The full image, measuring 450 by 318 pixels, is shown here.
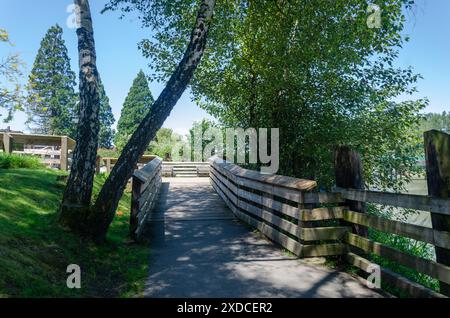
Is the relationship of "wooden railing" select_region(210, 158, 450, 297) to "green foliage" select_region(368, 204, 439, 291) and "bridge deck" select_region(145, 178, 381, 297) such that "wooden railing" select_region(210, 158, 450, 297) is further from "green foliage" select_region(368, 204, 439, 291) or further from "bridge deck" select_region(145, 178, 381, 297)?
"green foliage" select_region(368, 204, 439, 291)

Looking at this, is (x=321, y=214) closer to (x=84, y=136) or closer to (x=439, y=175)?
(x=439, y=175)

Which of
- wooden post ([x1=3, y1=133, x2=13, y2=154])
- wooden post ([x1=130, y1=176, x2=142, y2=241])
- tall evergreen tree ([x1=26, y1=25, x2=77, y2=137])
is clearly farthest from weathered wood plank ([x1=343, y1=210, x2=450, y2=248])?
tall evergreen tree ([x1=26, y1=25, x2=77, y2=137])

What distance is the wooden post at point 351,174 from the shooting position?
5.65 meters

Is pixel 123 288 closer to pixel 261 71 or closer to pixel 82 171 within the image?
pixel 82 171

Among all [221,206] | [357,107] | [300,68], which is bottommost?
[221,206]

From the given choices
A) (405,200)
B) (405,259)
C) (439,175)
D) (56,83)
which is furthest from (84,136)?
(56,83)

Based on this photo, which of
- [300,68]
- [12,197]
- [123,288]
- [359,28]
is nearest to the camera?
[123,288]

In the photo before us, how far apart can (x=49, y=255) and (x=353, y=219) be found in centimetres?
425

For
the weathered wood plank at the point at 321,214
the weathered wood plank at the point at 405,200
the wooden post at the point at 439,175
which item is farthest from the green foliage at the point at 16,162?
the wooden post at the point at 439,175

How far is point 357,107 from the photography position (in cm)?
1064

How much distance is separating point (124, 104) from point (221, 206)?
57.3 meters

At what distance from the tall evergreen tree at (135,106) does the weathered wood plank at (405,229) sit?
2344 inches

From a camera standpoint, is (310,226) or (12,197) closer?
(310,226)
